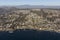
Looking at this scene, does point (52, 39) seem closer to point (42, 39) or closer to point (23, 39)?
point (42, 39)

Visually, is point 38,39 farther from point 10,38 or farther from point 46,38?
point 10,38

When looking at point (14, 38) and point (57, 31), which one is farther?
point (57, 31)

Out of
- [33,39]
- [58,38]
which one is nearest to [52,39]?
[58,38]

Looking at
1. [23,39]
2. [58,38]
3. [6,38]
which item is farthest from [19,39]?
[58,38]

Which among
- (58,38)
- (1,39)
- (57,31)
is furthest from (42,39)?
(57,31)

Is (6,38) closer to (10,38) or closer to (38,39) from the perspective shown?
(10,38)

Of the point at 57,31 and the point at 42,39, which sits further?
the point at 57,31
